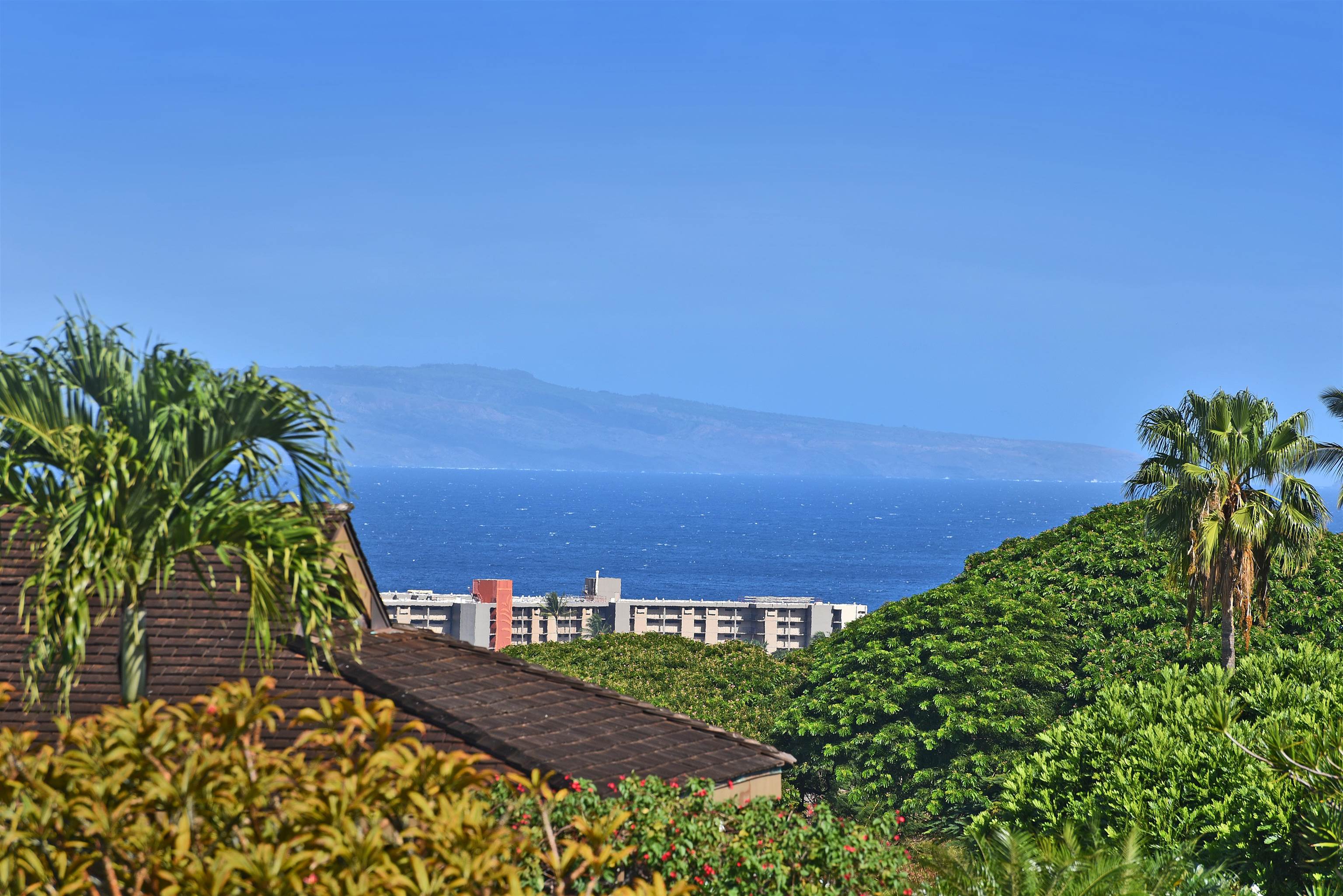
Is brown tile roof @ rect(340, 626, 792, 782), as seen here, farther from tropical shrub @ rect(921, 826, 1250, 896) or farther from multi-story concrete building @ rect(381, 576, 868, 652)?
multi-story concrete building @ rect(381, 576, 868, 652)

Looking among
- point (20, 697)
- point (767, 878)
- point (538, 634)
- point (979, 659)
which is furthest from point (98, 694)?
point (538, 634)

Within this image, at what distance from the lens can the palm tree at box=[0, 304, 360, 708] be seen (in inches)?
342

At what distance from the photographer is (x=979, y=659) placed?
32906mm

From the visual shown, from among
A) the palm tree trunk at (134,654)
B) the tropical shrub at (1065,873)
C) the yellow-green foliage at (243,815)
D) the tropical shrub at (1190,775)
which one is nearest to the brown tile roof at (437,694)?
the tropical shrub at (1065,873)

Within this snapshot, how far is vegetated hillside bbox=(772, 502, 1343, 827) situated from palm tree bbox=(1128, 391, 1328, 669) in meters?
4.96

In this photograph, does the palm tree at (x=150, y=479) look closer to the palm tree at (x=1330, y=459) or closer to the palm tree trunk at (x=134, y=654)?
the palm tree trunk at (x=134, y=654)

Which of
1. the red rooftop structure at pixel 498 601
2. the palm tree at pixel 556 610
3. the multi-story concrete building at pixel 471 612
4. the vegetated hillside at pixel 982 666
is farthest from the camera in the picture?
the red rooftop structure at pixel 498 601

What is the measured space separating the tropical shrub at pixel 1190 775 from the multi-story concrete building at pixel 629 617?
454ft

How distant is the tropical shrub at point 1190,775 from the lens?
15.0 m

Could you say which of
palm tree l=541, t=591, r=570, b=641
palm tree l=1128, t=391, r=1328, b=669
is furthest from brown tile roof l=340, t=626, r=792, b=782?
palm tree l=541, t=591, r=570, b=641

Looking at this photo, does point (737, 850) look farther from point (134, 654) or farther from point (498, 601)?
point (498, 601)

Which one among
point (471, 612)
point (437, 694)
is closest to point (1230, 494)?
point (437, 694)

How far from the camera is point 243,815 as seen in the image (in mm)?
6473

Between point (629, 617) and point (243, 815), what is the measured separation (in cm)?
16055
